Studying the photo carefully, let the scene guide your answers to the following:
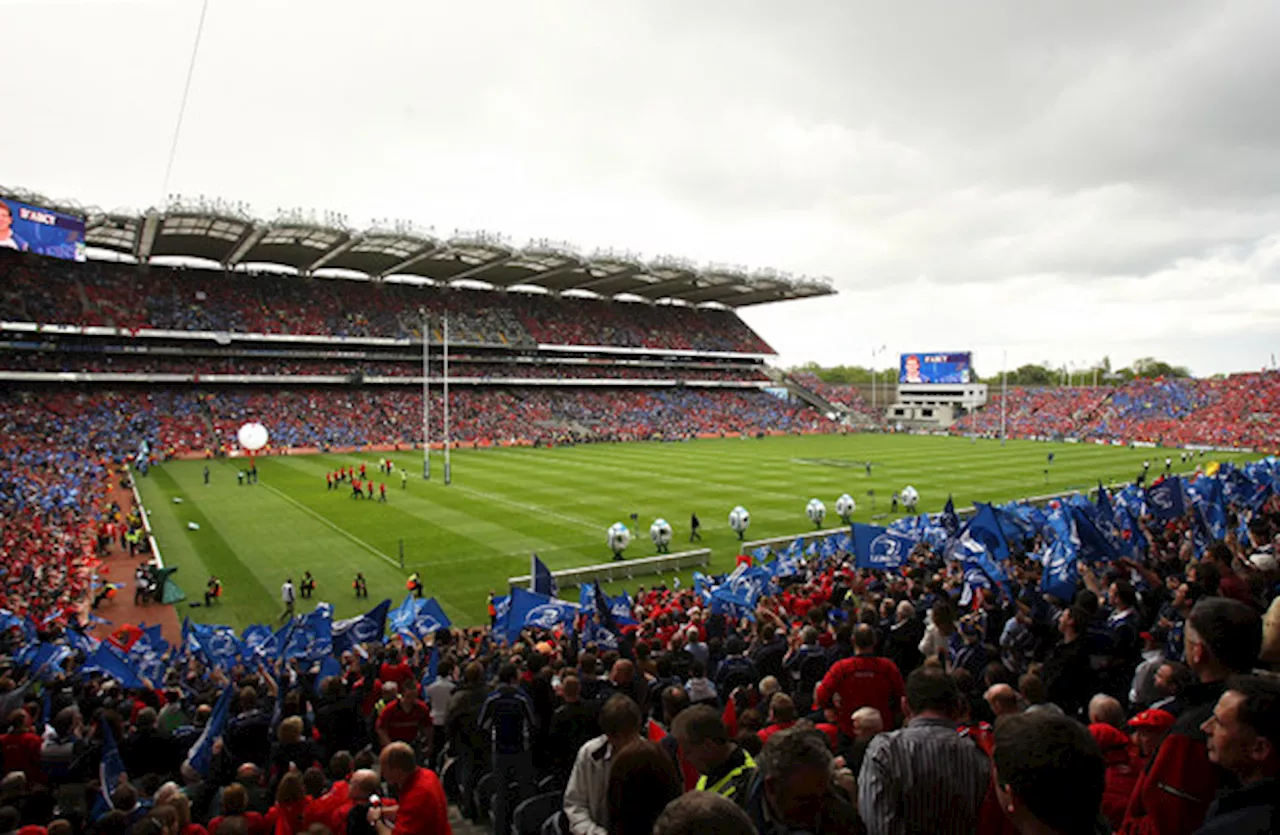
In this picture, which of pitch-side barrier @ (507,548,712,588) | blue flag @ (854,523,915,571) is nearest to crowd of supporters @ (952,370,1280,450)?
pitch-side barrier @ (507,548,712,588)

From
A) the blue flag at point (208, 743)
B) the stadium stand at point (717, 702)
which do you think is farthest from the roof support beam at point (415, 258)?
the blue flag at point (208, 743)

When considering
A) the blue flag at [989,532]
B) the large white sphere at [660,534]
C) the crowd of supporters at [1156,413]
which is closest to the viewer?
the blue flag at [989,532]

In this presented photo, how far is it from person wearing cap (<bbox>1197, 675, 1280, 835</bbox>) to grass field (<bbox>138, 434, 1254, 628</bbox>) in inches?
713

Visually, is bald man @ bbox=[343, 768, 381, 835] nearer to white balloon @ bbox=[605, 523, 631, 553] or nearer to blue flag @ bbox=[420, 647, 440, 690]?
blue flag @ bbox=[420, 647, 440, 690]

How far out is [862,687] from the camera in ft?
17.3

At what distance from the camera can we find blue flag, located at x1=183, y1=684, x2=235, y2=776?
22.1 feet

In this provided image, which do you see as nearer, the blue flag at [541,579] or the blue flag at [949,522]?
the blue flag at [541,579]

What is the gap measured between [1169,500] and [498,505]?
25.5 m

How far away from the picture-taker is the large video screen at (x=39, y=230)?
4459 cm

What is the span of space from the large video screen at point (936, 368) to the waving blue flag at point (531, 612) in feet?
334

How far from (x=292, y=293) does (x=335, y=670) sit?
2843 inches

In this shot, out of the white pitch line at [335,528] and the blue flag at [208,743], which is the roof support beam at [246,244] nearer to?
the white pitch line at [335,528]

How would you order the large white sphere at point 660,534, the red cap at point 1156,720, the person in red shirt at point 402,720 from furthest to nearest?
the large white sphere at point 660,534 → the person in red shirt at point 402,720 → the red cap at point 1156,720

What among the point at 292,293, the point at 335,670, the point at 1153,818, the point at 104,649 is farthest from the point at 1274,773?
the point at 292,293
